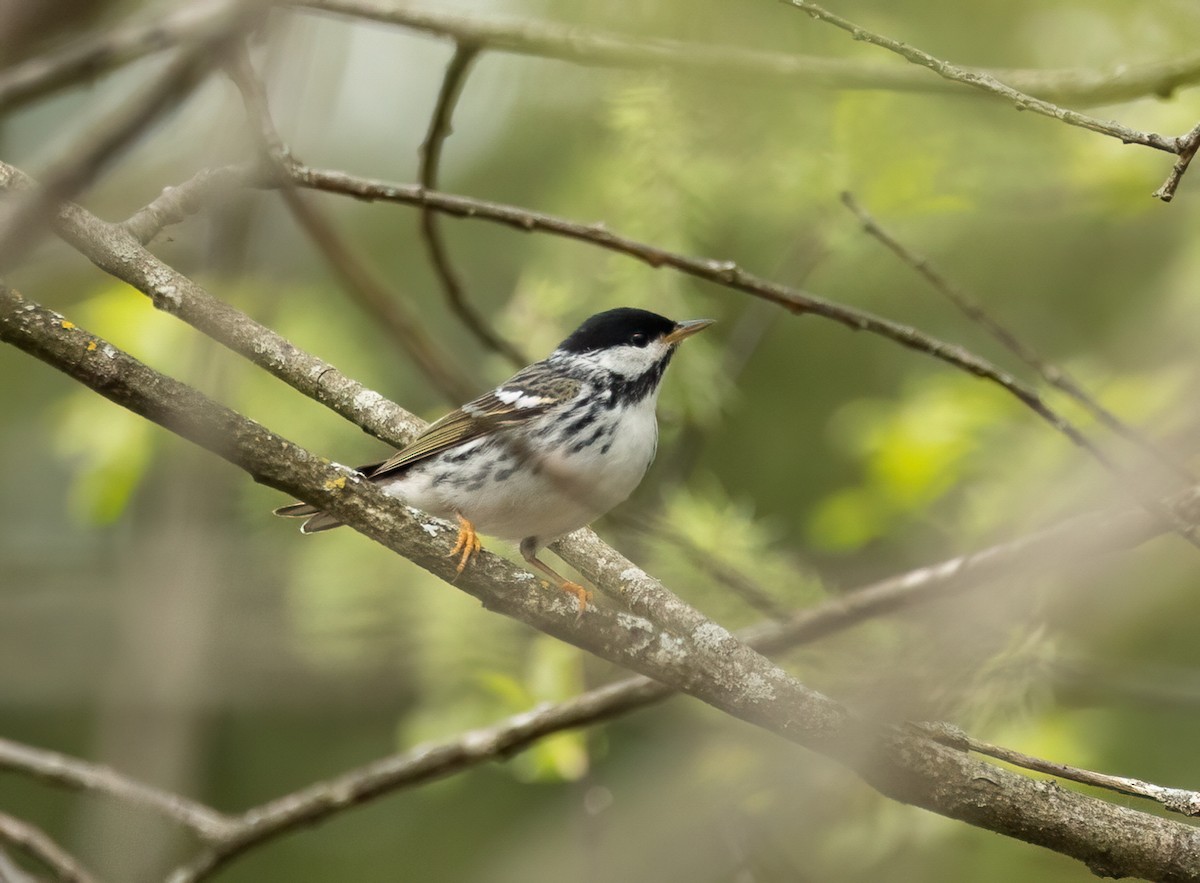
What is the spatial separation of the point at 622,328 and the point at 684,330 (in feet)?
0.80

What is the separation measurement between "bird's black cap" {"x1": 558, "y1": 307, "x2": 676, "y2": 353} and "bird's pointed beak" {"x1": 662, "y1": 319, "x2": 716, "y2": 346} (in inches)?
1.2

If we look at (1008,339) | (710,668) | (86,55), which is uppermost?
(1008,339)

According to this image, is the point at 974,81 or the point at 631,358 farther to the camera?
the point at 631,358

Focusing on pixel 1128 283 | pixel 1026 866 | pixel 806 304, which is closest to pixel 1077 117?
pixel 806 304

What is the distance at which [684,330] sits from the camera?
4.86 metres

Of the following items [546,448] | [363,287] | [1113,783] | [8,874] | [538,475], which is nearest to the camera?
[1113,783]

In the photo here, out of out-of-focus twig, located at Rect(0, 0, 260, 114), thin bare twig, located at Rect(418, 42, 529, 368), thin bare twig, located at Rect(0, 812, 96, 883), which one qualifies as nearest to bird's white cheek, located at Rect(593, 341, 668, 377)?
thin bare twig, located at Rect(418, 42, 529, 368)

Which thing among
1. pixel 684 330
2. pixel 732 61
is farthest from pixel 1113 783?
pixel 684 330

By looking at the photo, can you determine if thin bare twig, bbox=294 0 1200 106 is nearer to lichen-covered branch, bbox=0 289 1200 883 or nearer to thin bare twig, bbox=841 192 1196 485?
thin bare twig, bbox=841 192 1196 485

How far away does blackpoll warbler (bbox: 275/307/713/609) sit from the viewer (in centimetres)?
391

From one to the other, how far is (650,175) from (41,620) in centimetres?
412

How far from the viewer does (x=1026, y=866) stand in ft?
13.8

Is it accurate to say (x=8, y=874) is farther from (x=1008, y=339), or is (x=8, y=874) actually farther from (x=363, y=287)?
(x=1008, y=339)

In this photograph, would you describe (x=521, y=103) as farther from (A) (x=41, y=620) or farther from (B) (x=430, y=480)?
(A) (x=41, y=620)
